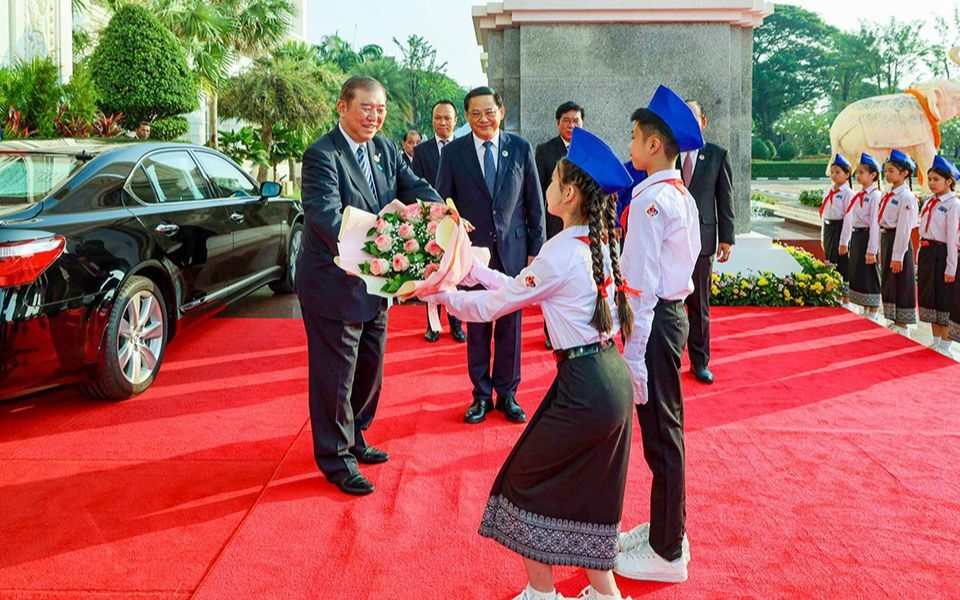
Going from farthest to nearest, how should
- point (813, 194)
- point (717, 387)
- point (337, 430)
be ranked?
point (813, 194) < point (717, 387) < point (337, 430)

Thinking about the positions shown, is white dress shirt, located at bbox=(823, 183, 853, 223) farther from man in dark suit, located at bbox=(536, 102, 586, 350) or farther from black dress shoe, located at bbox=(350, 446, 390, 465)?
black dress shoe, located at bbox=(350, 446, 390, 465)

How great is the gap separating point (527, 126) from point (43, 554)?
22.7 ft

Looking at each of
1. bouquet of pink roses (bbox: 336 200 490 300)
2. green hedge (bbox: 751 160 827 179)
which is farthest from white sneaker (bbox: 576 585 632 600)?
green hedge (bbox: 751 160 827 179)

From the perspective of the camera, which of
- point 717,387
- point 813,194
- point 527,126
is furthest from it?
point 813,194

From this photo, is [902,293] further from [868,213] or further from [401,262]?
[401,262]

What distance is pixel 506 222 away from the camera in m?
5.00

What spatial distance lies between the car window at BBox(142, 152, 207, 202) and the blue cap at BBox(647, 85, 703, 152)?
386cm

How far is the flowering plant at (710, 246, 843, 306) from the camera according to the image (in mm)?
8625

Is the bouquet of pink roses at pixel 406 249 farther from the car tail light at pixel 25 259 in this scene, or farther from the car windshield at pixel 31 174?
the car windshield at pixel 31 174

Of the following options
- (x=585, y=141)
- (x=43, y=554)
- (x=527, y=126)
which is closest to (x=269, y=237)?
(x=527, y=126)

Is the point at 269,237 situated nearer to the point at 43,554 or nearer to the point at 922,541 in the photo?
the point at 43,554

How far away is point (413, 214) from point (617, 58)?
6660 millimetres

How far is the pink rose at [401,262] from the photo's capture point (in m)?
2.80

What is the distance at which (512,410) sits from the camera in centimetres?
488
